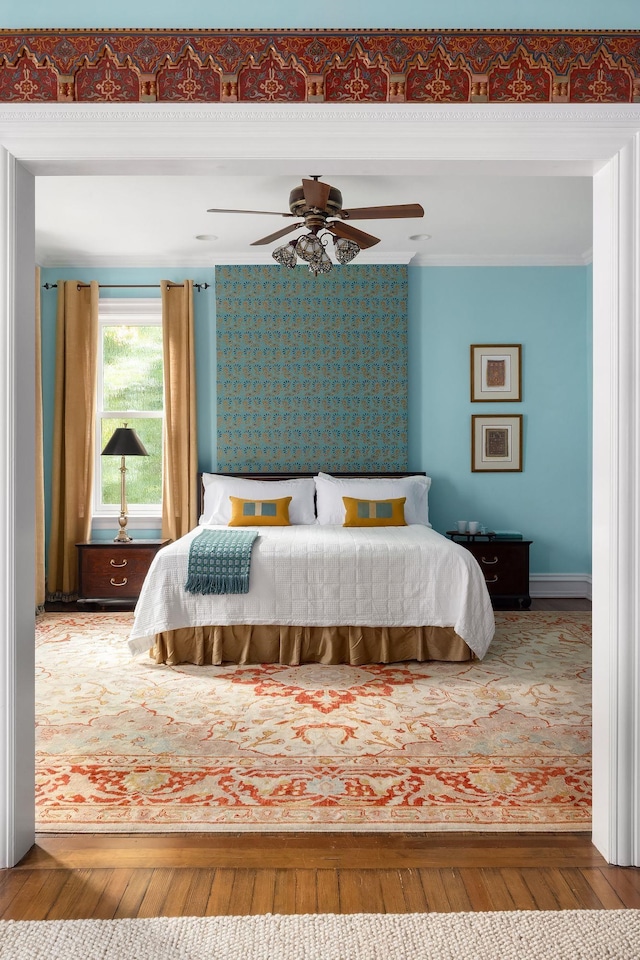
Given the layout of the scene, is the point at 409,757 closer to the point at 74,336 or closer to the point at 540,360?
the point at 540,360

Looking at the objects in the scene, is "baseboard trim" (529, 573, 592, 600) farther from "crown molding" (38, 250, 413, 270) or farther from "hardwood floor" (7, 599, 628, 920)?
"hardwood floor" (7, 599, 628, 920)

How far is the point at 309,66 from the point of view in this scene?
211cm

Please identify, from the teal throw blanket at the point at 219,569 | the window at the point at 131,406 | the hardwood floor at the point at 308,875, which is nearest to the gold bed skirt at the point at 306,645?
the teal throw blanket at the point at 219,569

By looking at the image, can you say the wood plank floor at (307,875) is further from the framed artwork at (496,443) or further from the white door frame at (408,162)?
the framed artwork at (496,443)

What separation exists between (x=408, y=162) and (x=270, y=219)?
10.0 ft

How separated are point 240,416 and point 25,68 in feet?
12.9

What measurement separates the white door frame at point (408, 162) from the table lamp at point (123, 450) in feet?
10.9

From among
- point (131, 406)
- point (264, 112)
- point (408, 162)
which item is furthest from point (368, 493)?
point (264, 112)

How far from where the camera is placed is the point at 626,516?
209 centimetres

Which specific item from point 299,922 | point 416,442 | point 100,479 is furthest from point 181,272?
point 299,922

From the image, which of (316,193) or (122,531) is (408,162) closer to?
(316,193)

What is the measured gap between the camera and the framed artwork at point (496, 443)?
5996 millimetres

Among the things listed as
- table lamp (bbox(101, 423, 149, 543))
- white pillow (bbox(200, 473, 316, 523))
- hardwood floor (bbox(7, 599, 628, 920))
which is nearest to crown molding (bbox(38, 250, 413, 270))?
table lamp (bbox(101, 423, 149, 543))

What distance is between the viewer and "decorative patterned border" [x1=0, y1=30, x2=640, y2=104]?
2.10 metres
